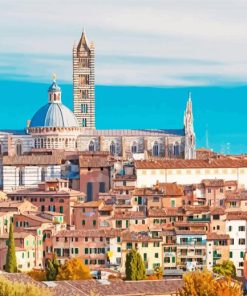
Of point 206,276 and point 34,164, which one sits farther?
point 34,164

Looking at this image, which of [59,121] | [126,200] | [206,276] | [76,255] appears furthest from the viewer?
[59,121]

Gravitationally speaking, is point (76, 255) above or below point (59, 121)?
below

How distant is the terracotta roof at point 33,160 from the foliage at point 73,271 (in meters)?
25.5

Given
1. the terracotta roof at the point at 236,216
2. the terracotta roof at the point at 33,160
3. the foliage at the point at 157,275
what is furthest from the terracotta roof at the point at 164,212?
the terracotta roof at the point at 33,160

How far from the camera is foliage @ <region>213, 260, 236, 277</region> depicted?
199 ft

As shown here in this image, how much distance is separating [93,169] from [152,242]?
17.1 m

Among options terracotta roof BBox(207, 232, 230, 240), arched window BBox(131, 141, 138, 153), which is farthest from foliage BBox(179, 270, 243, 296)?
arched window BBox(131, 141, 138, 153)

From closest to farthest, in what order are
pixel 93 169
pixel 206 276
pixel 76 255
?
pixel 206 276 < pixel 76 255 < pixel 93 169

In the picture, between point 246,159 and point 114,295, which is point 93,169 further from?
point 114,295

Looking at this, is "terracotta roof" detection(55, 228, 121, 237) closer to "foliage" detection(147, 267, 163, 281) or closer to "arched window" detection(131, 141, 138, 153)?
"foliage" detection(147, 267, 163, 281)

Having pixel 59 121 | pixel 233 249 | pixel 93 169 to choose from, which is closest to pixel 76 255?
pixel 233 249

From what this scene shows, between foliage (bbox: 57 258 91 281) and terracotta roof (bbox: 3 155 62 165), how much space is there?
83.7 feet

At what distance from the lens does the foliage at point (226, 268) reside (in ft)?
199

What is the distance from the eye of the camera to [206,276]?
41.8 metres
